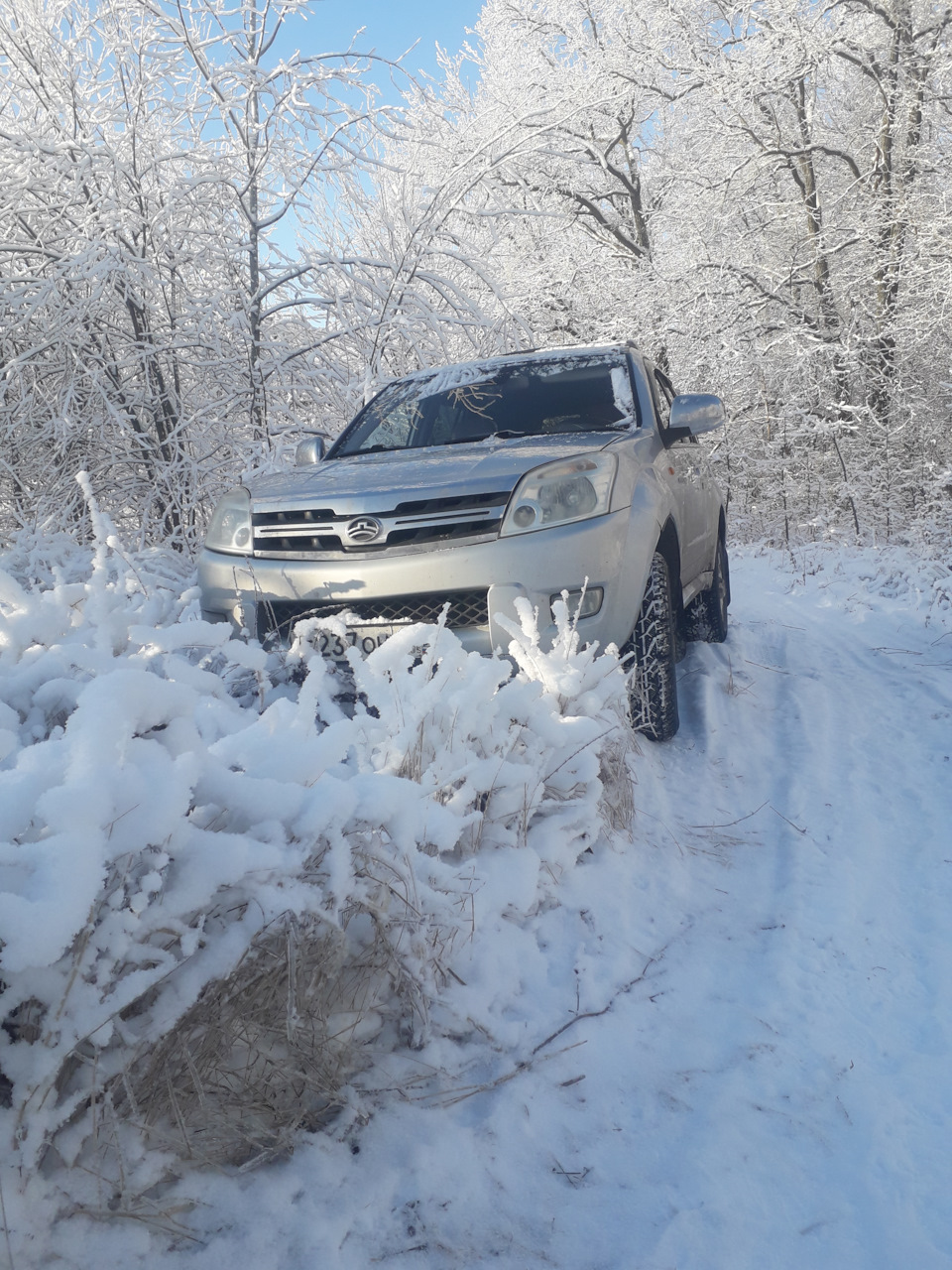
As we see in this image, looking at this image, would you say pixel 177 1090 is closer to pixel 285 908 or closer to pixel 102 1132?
pixel 102 1132

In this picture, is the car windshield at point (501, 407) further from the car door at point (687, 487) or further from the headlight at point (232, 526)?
the headlight at point (232, 526)

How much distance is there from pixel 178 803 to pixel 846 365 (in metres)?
11.9

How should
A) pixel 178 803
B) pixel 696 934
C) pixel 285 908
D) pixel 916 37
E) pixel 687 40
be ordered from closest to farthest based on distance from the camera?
1. pixel 178 803
2. pixel 285 908
3. pixel 696 934
4. pixel 916 37
5. pixel 687 40

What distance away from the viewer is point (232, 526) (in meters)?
3.30

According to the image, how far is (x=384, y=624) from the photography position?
9.29 feet

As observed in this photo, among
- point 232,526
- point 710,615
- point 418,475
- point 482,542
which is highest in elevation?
point 418,475

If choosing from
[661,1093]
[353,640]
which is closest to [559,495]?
[353,640]

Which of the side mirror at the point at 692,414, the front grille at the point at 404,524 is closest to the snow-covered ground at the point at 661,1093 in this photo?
the front grille at the point at 404,524

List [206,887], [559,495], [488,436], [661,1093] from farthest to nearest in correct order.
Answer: [488,436] → [559,495] → [661,1093] → [206,887]

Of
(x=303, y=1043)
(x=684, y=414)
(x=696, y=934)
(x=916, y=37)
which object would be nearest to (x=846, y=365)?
(x=916, y=37)

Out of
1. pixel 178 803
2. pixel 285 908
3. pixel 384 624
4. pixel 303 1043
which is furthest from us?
pixel 384 624

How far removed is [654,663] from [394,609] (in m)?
1.03

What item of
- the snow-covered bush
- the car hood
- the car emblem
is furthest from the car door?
the snow-covered bush

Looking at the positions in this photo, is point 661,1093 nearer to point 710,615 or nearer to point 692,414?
point 692,414
